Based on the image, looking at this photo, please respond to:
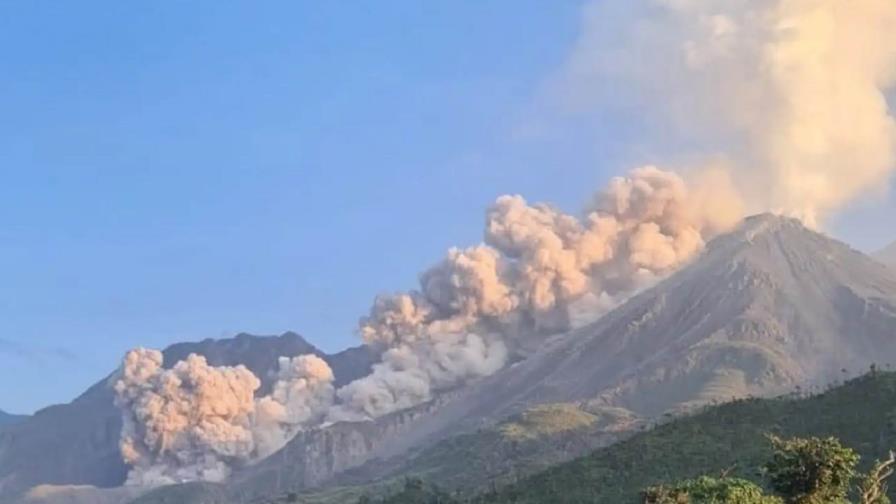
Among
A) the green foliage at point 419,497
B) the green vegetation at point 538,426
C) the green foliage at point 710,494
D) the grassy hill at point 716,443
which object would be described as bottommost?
the green foliage at point 710,494

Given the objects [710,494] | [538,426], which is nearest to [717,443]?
[710,494]

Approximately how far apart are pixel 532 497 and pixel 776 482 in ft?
171

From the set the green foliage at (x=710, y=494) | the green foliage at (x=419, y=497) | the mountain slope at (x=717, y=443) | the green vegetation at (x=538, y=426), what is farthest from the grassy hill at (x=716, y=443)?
the green vegetation at (x=538, y=426)

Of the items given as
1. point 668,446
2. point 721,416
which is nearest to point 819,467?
point 668,446

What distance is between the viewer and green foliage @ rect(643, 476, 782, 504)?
30766mm

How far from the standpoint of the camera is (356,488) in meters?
164

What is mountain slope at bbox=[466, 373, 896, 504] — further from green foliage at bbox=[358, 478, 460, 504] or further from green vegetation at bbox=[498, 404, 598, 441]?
green vegetation at bbox=[498, 404, 598, 441]

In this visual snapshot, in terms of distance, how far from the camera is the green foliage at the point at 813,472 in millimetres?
33062

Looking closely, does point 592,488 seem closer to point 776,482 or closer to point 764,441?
point 764,441

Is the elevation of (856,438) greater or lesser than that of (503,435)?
lesser

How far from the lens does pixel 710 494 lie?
1232 inches

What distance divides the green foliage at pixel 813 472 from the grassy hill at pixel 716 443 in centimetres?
4119

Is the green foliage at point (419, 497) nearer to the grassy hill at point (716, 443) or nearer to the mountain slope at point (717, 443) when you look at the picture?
the grassy hill at point (716, 443)

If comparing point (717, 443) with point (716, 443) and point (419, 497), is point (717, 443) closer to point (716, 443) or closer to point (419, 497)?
point (716, 443)
